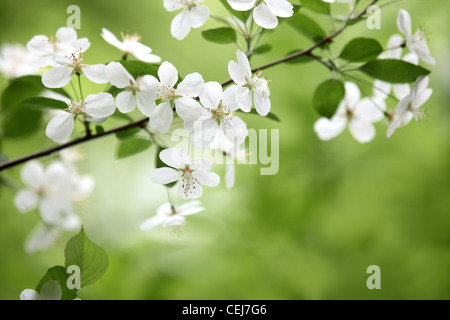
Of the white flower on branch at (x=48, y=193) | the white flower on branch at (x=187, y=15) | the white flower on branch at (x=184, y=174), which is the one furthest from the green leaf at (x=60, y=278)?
the white flower on branch at (x=48, y=193)

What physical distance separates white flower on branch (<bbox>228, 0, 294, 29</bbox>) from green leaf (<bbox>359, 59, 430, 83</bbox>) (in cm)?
21

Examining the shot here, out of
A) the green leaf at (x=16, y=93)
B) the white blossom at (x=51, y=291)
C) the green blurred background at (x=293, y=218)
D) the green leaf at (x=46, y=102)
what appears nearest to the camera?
the white blossom at (x=51, y=291)

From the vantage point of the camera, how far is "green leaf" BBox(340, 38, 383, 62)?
798 mm

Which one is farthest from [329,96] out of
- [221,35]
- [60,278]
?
[60,278]

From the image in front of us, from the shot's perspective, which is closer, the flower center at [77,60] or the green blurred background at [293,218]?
the flower center at [77,60]

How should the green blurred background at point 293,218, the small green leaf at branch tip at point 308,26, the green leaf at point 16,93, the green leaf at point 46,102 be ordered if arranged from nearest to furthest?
the green leaf at point 46,102
the small green leaf at branch tip at point 308,26
the green leaf at point 16,93
the green blurred background at point 293,218

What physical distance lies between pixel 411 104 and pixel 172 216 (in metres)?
0.48

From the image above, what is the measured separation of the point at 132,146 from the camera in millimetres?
836

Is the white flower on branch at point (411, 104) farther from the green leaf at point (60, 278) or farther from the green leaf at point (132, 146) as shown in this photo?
the green leaf at point (60, 278)

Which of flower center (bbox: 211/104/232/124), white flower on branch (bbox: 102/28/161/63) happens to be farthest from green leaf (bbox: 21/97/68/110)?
flower center (bbox: 211/104/232/124)

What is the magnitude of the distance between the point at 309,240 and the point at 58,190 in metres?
0.85

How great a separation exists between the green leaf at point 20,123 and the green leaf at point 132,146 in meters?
0.33

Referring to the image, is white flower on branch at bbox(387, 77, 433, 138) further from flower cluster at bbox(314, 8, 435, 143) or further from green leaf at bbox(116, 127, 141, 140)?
green leaf at bbox(116, 127, 141, 140)

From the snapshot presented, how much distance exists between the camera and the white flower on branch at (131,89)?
637 mm
